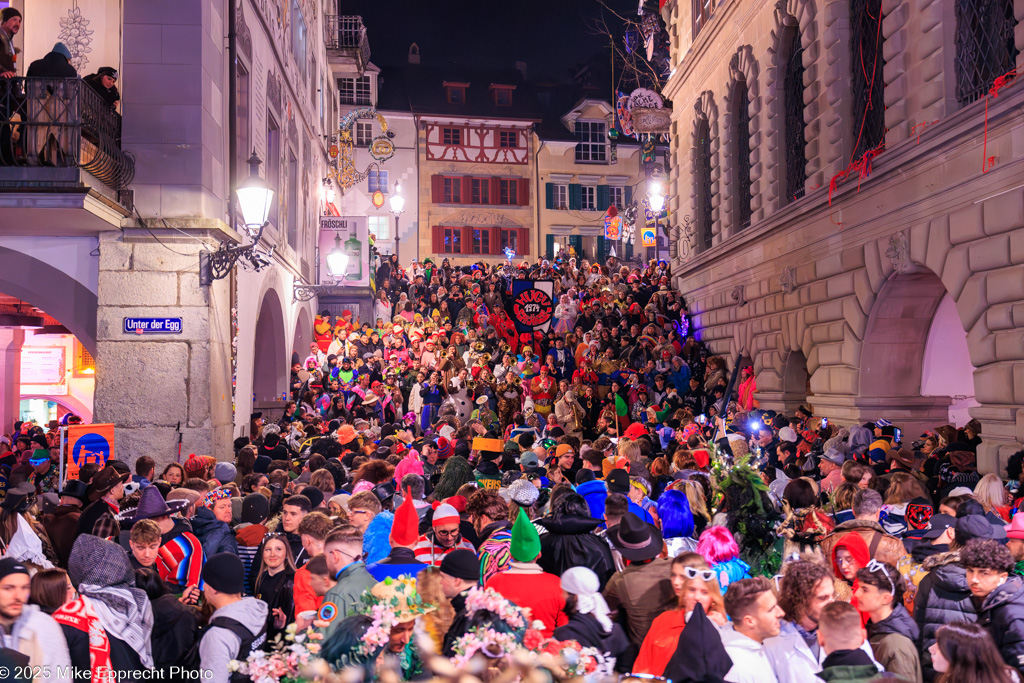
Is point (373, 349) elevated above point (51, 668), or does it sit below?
above

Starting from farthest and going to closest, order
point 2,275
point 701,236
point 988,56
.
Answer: point 701,236 < point 2,275 < point 988,56

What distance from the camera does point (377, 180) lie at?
4753 centimetres

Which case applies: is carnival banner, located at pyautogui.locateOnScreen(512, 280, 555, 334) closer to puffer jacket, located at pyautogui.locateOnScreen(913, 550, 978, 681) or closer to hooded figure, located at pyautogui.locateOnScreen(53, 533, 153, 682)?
puffer jacket, located at pyautogui.locateOnScreen(913, 550, 978, 681)

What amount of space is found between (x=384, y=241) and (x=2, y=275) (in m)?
35.4

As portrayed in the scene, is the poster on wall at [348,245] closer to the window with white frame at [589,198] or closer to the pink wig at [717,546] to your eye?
the pink wig at [717,546]

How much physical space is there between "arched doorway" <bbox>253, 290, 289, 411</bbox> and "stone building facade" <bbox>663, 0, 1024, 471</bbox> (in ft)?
36.3

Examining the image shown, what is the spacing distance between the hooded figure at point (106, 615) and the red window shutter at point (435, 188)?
145 feet

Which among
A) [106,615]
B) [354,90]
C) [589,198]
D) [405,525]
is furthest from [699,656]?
[589,198]

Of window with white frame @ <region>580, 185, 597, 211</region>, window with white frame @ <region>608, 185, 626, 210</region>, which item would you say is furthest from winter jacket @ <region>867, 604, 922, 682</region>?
window with white frame @ <region>608, 185, 626, 210</region>

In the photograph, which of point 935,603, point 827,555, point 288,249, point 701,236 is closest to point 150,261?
point 288,249

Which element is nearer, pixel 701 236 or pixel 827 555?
pixel 827 555

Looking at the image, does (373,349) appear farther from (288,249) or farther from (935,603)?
(935,603)

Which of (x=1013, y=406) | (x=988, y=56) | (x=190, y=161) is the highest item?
(x=988, y=56)

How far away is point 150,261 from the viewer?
12242mm
